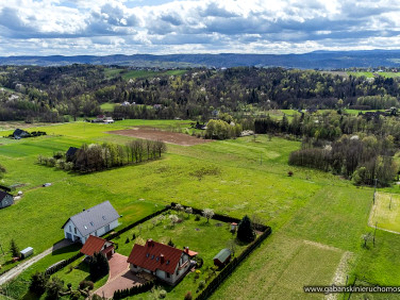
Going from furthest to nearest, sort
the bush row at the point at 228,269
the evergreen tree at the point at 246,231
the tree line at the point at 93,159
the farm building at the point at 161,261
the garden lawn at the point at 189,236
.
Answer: the tree line at the point at 93,159 → the evergreen tree at the point at 246,231 → the garden lawn at the point at 189,236 → the farm building at the point at 161,261 → the bush row at the point at 228,269

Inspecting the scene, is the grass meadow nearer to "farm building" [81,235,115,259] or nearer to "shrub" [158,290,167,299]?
"farm building" [81,235,115,259]

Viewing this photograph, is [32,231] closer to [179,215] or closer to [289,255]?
[179,215]

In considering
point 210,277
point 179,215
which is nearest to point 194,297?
point 210,277

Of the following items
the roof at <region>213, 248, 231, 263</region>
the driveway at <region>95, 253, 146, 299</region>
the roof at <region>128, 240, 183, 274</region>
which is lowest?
the driveway at <region>95, 253, 146, 299</region>

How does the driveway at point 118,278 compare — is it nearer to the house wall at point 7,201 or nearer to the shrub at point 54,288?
the shrub at point 54,288

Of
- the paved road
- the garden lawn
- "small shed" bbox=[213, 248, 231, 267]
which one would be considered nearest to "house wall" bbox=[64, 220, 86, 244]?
the paved road

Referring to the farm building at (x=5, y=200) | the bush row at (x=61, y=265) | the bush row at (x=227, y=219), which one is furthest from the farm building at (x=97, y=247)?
the farm building at (x=5, y=200)
